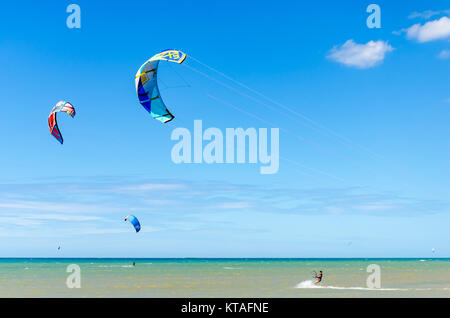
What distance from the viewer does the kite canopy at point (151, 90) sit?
16547mm

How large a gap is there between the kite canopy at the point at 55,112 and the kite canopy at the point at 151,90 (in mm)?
4383

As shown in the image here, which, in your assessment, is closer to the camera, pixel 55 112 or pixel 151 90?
pixel 151 90

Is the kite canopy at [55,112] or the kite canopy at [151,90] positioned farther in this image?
the kite canopy at [55,112]

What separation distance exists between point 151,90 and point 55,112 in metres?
5.99

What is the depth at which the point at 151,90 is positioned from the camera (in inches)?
686

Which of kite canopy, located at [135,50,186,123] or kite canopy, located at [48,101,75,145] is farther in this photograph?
kite canopy, located at [48,101,75,145]

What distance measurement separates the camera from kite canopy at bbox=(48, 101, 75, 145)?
811 inches

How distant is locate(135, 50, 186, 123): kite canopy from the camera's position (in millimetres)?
16547

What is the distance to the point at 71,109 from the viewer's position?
20.7 meters

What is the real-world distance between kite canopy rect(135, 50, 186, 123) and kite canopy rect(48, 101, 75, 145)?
4.38m
